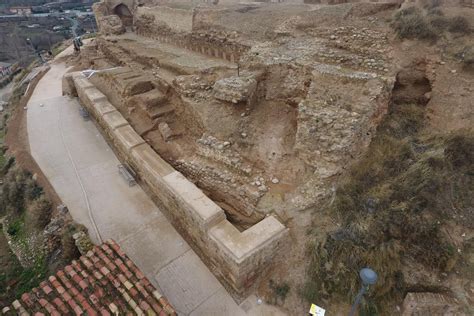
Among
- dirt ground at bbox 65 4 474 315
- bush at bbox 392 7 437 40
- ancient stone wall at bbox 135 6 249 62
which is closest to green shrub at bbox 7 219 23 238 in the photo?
dirt ground at bbox 65 4 474 315

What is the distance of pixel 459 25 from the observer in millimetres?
6738

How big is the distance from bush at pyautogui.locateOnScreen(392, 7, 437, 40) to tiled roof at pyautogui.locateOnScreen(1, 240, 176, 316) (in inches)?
321

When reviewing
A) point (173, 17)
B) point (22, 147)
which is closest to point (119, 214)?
point (22, 147)

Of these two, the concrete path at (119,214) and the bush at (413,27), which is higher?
the bush at (413,27)

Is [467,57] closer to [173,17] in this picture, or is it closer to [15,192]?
[15,192]

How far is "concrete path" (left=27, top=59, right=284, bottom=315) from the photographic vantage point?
5.01 meters

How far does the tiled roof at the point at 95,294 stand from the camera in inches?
147

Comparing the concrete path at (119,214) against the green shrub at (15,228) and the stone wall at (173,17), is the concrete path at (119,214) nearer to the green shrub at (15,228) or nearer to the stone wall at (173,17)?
the green shrub at (15,228)

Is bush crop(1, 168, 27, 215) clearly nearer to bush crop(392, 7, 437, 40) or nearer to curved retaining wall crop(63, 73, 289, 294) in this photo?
curved retaining wall crop(63, 73, 289, 294)

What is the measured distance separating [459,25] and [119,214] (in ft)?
31.4

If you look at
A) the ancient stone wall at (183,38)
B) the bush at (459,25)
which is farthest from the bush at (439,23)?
the ancient stone wall at (183,38)

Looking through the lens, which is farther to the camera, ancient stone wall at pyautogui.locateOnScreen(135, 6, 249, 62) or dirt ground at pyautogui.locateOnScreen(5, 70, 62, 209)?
ancient stone wall at pyautogui.locateOnScreen(135, 6, 249, 62)

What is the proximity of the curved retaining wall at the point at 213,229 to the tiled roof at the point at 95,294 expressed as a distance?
1.25 m

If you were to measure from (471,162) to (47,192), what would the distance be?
32.0ft
